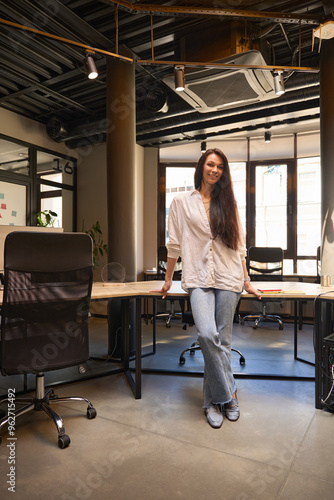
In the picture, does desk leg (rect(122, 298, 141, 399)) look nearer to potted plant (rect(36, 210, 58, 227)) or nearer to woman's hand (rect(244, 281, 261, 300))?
woman's hand (rect(244, 281, 261, 300))

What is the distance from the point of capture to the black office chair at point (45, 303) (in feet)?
6.00

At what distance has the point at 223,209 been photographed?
7.43ft

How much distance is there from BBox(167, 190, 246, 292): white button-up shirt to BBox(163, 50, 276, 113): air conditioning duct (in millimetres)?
1807

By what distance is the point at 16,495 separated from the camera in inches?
58.6

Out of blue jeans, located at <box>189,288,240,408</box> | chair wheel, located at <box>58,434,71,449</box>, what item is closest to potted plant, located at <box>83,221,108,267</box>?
blue jeans, located at <box>189,288,240,408</box>

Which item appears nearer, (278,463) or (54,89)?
(278,463)

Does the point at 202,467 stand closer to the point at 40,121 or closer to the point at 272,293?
the point at 272,293

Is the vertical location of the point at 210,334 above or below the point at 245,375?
above

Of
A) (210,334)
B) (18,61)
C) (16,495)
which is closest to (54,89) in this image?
(18,61)

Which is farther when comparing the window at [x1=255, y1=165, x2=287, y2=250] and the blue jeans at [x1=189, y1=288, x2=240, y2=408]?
the window at [x1=255, y1=165, x2=287, y2=250]

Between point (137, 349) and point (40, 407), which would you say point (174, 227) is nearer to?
point (137, 349)

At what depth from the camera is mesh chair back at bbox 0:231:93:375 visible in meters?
1.83

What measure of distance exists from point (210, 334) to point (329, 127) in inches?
104

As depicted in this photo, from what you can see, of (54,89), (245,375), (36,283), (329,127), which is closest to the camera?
(36,283)
